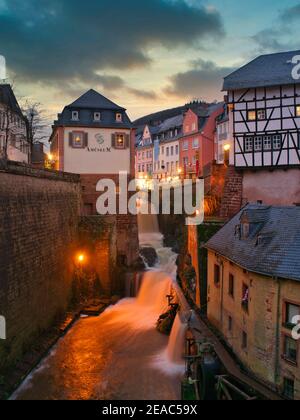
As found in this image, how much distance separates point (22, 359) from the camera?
16.5 meters

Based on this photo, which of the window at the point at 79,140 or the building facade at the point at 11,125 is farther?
the building facade at the point at 11,125

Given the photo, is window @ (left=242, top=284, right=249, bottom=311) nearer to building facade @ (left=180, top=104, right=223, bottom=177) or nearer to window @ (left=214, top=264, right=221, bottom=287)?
window @ (left=214, top=264, right=221, bottom=287)

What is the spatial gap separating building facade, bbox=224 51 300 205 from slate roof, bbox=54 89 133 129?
8905 millimetres

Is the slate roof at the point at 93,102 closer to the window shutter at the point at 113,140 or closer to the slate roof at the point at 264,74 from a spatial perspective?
the window shutter at the point at 113,140

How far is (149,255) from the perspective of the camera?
31.4 metres

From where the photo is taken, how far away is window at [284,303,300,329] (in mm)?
11808

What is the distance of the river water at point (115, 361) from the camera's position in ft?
49.1

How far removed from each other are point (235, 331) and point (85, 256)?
13.3m

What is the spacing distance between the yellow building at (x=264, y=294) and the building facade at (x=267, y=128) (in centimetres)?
925

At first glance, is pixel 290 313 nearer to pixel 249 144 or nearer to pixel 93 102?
pixel 249 144

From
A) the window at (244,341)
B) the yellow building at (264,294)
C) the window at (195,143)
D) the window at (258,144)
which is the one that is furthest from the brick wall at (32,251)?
the window at (195,143)

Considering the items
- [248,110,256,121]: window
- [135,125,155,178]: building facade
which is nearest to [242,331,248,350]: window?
[248,110,256,121]: window

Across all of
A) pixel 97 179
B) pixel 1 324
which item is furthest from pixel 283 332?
pixel 97 179
